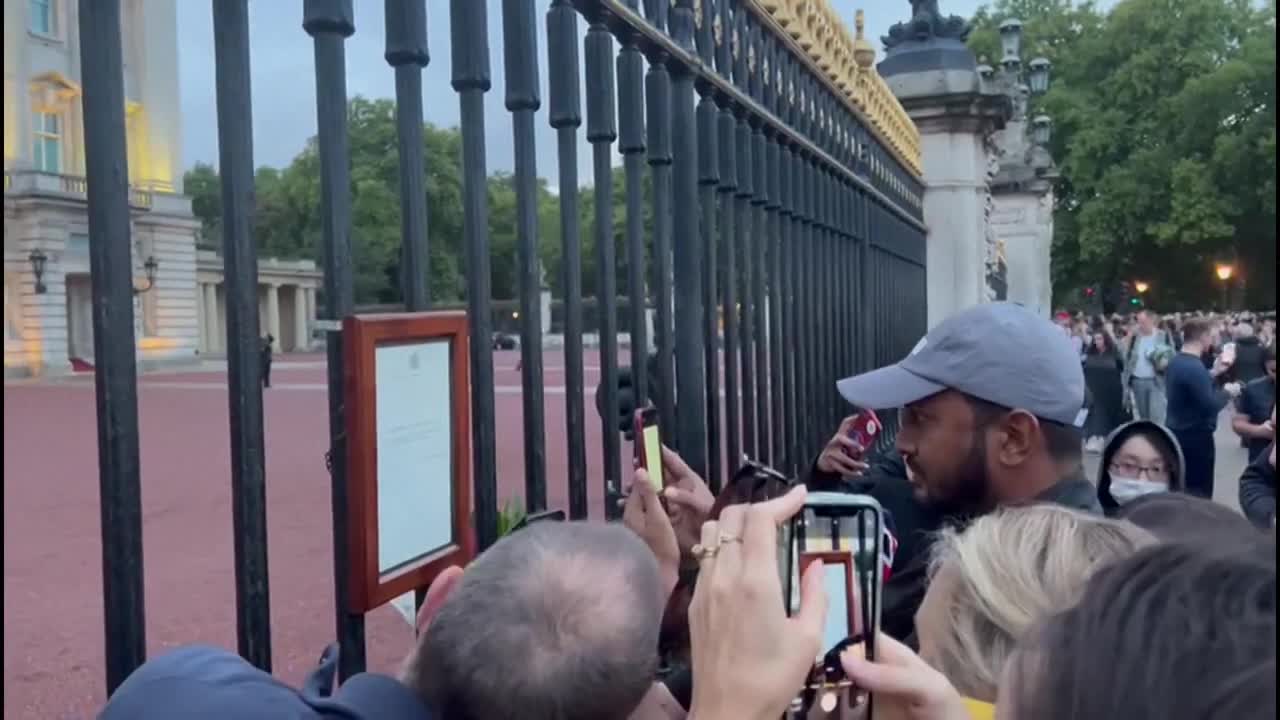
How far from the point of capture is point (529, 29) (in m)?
2.20

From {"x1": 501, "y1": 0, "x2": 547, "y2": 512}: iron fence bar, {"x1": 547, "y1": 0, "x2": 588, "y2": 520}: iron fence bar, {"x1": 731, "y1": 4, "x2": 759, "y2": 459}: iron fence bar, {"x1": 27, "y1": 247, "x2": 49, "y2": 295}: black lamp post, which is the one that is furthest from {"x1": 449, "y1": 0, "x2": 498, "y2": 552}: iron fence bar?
{"x1": 27, "y1": 247, "x2": 49, "y2": 295}: black lamp post

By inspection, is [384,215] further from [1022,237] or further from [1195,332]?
[1195,332]

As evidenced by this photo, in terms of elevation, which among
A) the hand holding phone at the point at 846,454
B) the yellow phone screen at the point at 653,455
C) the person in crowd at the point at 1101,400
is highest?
the yellow phone screen at the point at 653,455

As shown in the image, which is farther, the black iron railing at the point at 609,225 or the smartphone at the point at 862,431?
the smartphone at the point at 862,431

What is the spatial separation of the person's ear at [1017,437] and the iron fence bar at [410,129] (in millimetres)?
1313

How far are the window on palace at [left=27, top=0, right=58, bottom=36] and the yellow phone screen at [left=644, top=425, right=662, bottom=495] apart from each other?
24638mm

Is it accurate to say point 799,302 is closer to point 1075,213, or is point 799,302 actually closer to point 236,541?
point 236,541

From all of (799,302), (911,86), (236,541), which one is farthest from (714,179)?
(911,86)

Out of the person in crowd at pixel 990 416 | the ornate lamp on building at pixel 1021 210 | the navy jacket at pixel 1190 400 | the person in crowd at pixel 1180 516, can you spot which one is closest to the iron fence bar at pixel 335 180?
the person in crowd at pixel 1180 516

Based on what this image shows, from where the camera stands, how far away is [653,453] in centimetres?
243

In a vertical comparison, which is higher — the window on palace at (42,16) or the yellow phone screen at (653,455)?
the window on palace at (42,16)

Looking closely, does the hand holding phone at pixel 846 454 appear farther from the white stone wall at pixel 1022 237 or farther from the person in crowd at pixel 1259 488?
the white stone wall at pixel 1022 237

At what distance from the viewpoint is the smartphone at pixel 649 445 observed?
2348 mm

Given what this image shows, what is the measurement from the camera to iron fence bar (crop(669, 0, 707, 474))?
9.75 ft
